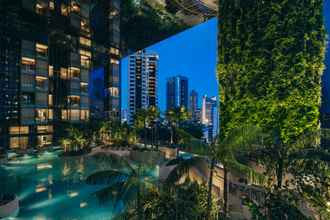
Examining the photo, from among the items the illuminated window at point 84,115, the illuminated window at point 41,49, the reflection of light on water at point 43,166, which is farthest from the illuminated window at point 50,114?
the reflection of light on water at point 43,166

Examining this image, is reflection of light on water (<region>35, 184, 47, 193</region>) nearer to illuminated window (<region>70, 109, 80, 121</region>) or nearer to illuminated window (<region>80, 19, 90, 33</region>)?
illuminated window (<region>70, 109, 80, 121</region>)

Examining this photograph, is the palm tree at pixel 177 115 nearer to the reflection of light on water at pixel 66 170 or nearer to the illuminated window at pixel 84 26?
the reflection of light on water at pixel 66 170

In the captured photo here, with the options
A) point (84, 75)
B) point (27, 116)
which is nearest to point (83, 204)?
point (27, 116)

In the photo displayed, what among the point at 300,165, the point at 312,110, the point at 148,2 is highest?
the point at 148,2

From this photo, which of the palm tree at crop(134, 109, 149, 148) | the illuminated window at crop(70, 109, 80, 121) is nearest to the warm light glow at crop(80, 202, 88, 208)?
the palm tree at crop(134, 109, 149, 148)

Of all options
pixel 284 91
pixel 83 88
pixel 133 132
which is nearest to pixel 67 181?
pixel 133 132

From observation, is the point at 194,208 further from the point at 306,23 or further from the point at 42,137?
the point at 42,137
